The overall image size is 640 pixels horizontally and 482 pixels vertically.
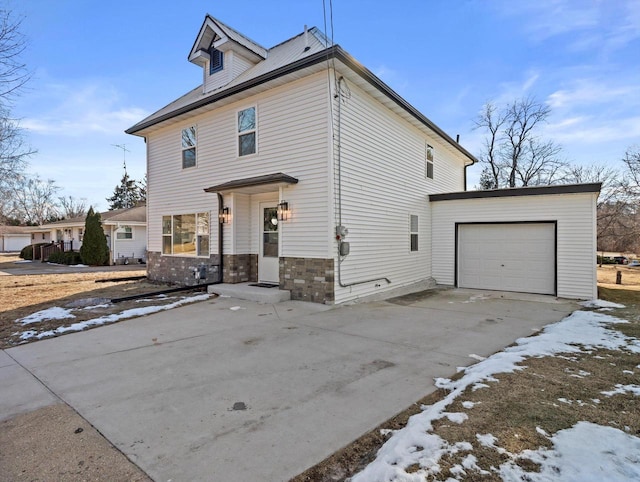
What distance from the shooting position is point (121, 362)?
171 inches

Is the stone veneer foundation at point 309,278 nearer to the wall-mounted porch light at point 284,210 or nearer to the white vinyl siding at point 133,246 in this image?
the wall-mounted porch light at point 284,210

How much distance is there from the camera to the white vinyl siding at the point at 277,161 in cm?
A: 780

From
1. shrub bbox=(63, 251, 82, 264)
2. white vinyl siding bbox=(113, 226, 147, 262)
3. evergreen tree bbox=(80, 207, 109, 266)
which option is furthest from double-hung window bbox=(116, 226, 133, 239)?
shrub bbox=(63, 251, 82, 264)

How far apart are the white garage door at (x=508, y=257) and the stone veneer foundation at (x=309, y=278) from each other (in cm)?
599

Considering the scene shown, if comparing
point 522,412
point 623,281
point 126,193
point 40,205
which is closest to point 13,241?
point 40,205

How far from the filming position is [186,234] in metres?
11.0

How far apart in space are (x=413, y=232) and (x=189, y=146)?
306 inches

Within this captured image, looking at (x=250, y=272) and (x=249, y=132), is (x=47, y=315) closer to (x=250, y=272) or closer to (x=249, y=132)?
(x=250, y=272)

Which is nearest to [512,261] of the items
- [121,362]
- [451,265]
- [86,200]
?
[451,265]

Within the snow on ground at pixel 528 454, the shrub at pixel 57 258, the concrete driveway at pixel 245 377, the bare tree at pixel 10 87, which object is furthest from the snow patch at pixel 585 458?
the shrub at pixel 57 258

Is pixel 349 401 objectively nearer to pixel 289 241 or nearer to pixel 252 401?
pixel 252 401

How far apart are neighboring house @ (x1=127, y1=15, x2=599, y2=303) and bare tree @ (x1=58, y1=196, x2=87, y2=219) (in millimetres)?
52381

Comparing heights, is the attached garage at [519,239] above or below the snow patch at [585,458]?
above

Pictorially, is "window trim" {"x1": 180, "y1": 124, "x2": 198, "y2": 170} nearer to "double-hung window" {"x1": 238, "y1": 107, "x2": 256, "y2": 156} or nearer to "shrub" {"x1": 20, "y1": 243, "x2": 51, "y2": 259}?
"double-hung window" {"x1": 238, "y1": 107, "x2": 256, "y2": 156}
